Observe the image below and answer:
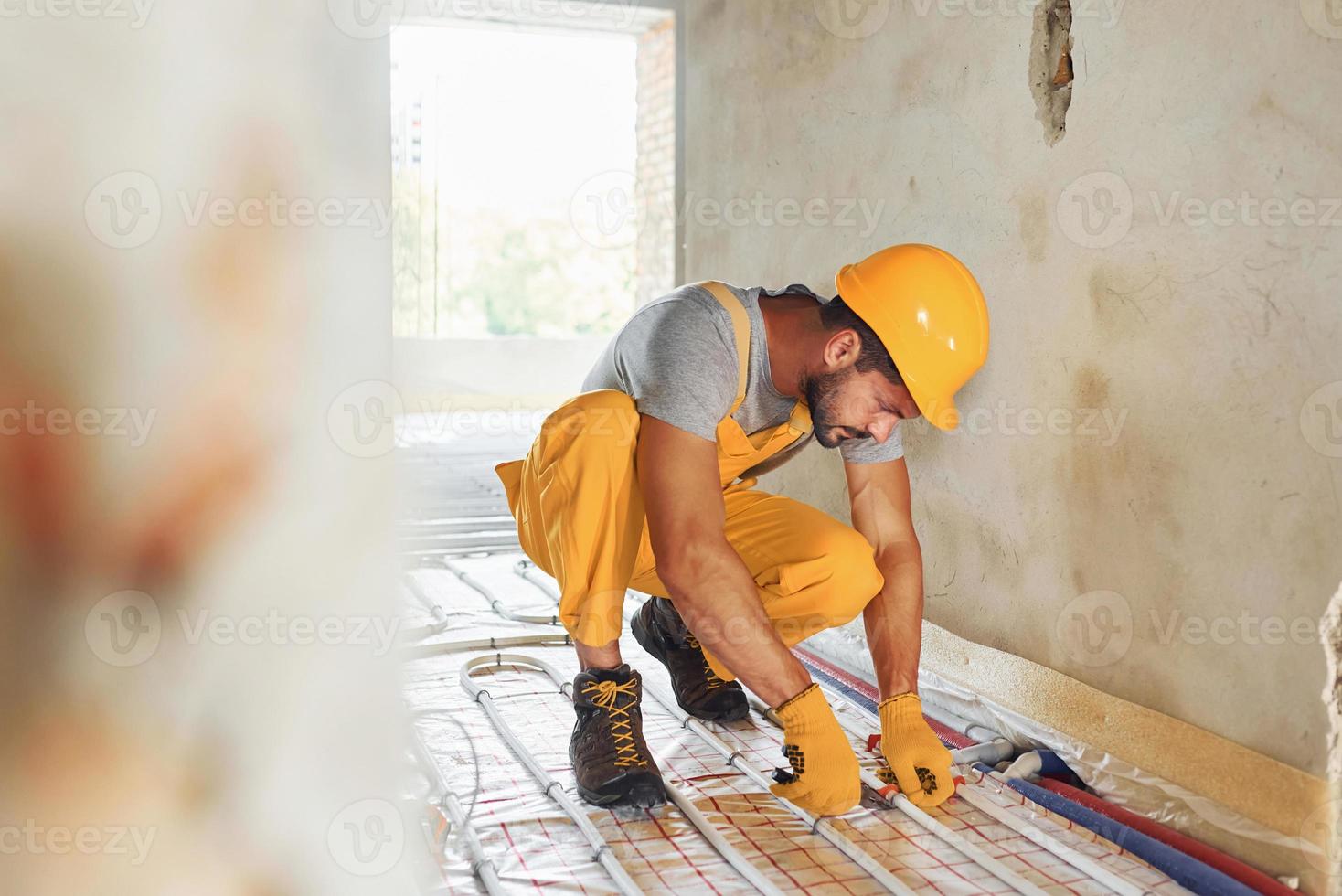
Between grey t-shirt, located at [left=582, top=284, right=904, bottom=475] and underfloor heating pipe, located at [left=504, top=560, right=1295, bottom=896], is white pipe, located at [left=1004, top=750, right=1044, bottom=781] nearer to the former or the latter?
underfloor heating pipe, located at [left=504, top=560, right=1295, bottom=896]

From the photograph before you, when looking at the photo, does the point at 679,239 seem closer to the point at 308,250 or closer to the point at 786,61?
the point at 786,61

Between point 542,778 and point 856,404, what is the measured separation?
3.38 feet

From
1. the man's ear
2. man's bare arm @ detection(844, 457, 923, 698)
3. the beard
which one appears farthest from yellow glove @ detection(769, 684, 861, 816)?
the man's ear

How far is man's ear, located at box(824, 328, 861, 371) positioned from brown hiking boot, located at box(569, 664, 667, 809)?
2.61 feet

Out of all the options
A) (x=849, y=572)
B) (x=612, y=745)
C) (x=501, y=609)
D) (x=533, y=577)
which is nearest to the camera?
(x=612, y=745)

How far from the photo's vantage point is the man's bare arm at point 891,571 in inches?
89.9

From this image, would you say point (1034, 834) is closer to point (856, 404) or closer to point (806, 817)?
point (806, 817)

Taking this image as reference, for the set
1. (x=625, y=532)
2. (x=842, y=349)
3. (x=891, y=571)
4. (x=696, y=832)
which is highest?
(x=842, y=349)

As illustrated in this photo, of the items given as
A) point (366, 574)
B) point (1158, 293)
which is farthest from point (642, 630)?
point (366, 574)

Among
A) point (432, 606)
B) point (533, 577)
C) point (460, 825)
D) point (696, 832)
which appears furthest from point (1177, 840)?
point (533, 577)

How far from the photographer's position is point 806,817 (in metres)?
2.11

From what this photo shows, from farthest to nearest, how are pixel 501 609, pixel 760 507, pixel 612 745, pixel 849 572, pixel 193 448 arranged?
1. pixel 501 609
2. pixel 760 507
3. pixel 849 572
4. pixel 612 745
5. pixel 193 448

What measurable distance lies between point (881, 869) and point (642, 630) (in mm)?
1058

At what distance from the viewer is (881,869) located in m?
1.89
